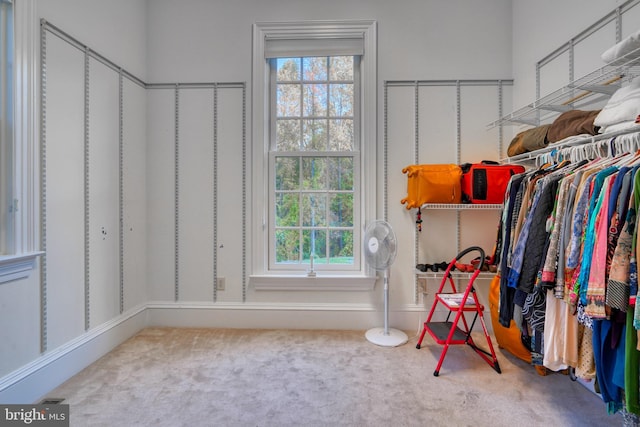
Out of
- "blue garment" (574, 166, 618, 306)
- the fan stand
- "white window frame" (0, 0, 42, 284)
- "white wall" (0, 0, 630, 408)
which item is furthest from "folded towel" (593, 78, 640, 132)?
"white window frame" (0, 0, 42, 284)

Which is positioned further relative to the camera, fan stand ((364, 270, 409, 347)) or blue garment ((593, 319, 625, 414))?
fan stand ((364, 270, 409, 347))

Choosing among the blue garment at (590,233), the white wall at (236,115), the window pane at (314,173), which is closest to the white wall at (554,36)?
the white wall at (236,115)

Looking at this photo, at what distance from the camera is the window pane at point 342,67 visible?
263 cm

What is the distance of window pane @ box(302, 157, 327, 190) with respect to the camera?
2656mm

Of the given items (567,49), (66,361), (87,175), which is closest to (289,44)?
(87,175)

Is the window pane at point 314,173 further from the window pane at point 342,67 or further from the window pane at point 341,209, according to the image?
the window pane at point 342,67

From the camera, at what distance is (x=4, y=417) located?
4.53 feet

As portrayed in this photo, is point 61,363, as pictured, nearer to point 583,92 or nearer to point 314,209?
point 314,209

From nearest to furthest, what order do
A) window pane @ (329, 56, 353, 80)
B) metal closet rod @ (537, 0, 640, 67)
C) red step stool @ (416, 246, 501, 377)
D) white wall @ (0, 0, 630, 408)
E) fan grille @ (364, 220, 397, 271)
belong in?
metal closet rod @ (537, 0, 640, 67), red step stool @ (416, 246, 501, 377), fan grille @ (364, 220, 397, 271), white wall @ (0, 0, 630, 408), window pane @ (329, 56, 353, 80)

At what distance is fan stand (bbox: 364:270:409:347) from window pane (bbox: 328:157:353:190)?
34.7 inches

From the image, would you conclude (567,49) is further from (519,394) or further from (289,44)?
(519,394)

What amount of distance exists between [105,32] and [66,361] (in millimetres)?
2340

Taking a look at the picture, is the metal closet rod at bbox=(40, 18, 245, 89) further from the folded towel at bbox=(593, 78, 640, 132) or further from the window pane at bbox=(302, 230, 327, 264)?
the folded towel at bbox=(593, 78, 640, 132)

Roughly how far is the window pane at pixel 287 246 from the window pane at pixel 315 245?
0.22ft
